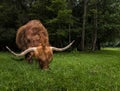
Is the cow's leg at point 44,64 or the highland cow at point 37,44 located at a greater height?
the highland cow at point 37,44

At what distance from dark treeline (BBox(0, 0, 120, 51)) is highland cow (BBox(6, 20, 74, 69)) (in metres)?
11.6

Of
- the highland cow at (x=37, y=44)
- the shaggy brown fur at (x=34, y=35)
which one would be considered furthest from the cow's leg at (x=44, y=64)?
the shaggy brown fur at (x=34, y=35)

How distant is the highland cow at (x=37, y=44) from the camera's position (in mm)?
10077

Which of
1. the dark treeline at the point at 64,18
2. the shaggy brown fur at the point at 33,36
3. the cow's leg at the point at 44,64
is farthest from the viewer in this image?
the dark treeline at the point at 64,18

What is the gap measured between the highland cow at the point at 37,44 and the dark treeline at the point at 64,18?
11580 millimetres

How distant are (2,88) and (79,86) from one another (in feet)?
6.94

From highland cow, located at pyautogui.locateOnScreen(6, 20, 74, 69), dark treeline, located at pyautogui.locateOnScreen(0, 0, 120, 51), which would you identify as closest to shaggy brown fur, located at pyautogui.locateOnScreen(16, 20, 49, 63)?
highland cow, located at pyautogui.locateOnScreen(6, 20, 74, 69)

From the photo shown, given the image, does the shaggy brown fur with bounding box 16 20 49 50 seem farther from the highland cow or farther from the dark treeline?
the dark treeline

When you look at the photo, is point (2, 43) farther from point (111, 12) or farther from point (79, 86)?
point (79, 86)

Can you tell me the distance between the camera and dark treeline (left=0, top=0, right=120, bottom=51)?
26.6m

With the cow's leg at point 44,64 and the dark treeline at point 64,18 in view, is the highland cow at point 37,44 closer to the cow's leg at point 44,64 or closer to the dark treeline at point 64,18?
the cow's leg at point 44,64

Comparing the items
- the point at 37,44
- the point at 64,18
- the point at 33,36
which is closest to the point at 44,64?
the point at 37,44

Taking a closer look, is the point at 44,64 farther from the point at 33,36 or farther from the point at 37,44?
the point at 33,36

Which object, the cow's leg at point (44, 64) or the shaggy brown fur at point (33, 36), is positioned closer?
the cow's leg at point (44, 64)
